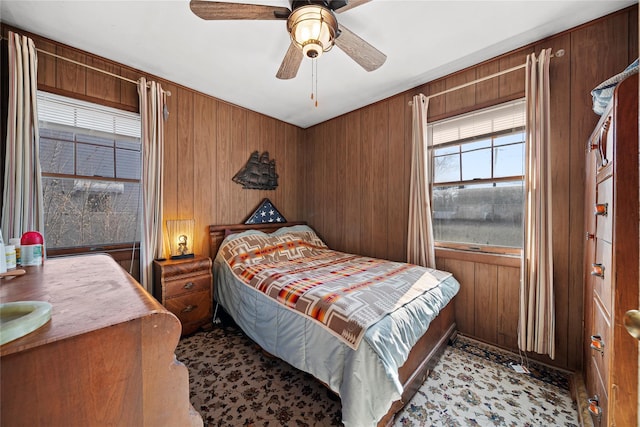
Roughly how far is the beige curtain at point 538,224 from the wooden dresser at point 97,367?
95.9 inches

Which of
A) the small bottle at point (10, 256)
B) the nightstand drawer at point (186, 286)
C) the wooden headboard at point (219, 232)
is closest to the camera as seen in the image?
the small bottle at point (10, 256)

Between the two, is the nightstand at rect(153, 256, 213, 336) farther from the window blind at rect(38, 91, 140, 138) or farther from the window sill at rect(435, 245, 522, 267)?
the window sill at rect(435, 245, 522, 267)

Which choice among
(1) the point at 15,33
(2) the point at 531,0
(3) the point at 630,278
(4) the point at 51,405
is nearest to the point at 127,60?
(1) the point at 15,33

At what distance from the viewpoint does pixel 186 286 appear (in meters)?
2.38

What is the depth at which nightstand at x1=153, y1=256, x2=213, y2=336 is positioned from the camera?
2.28 meters

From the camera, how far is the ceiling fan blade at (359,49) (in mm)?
1543

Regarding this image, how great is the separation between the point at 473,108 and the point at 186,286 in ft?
10.9

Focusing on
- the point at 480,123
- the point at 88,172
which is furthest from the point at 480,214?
the point at 88,172

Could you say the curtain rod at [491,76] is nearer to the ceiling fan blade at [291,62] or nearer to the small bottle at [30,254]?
the ceiling fan blade at [291,62]

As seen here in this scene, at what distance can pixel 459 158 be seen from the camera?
252 centimetres

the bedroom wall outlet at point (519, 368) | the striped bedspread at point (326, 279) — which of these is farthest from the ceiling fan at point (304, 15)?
the bedroom wall outlet at point (519, 368)

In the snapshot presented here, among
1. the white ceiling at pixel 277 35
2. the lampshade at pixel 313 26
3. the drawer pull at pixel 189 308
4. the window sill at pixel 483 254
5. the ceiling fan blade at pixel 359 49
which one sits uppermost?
the white ceiling at pixel 277 35

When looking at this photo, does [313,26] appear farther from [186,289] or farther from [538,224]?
[186,289]

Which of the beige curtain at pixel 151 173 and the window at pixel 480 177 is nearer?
the window at pixel 480 177
